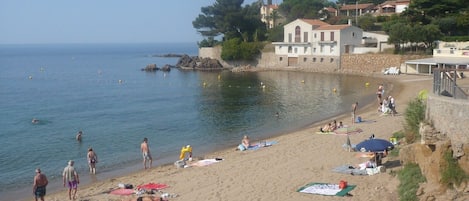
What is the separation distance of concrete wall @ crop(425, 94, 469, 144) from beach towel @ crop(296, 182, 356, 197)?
3.26m

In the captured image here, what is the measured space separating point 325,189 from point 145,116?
26.7m

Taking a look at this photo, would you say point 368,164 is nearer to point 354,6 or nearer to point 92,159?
point 92,159

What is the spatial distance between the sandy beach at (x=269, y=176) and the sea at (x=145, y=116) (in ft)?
8.67

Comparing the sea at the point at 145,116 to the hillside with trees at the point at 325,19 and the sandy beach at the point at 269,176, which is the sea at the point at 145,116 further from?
the hillside with trees at the point at 325,19

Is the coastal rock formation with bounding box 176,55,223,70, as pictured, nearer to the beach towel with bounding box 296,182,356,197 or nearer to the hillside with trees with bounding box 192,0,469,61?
the hillside with trees with bounding box 192,0,469,61

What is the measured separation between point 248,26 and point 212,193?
73434 mm

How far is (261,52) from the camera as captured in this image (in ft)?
270

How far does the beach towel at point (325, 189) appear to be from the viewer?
15439mm

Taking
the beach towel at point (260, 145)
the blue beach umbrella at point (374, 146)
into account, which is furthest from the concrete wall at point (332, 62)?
the blue beach umbrella at point (374, 146)

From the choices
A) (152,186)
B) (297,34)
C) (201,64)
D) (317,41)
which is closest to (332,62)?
(317,41)

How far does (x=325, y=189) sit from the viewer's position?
15.9 metres

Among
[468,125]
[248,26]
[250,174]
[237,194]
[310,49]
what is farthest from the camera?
[248,26]

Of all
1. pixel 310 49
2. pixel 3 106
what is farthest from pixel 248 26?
pixel 3 106

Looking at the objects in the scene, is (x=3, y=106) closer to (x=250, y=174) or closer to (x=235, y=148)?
(x=235, y=148)
